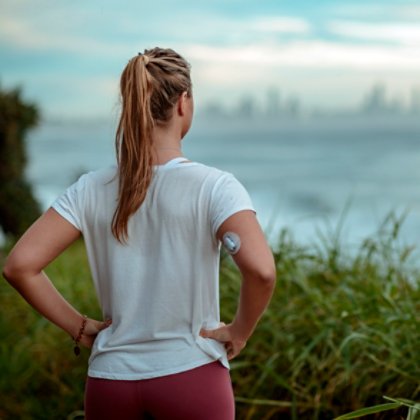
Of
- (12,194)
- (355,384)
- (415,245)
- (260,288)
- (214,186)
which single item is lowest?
(12,194)

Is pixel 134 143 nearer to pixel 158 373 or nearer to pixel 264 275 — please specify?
pixel 264 275

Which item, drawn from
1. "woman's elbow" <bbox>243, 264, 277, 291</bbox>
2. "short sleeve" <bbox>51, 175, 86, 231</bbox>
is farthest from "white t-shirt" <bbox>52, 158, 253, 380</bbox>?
"woman's elbow" <bbox>243, 264, 277, 291</bbox>

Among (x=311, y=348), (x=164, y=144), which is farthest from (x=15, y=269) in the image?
(x=311, y=348)

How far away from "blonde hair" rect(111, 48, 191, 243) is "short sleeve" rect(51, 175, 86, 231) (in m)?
0.11

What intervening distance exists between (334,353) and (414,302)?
51 centimetres

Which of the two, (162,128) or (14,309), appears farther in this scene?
(14,309)

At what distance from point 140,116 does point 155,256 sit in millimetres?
353

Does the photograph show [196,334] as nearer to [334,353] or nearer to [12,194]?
[334,353]

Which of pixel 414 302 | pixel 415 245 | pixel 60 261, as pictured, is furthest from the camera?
pixel 60 261

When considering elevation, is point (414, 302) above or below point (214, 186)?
below

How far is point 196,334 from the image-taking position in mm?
2375

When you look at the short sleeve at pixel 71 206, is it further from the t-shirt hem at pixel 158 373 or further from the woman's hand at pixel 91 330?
the t-shirt hem at pixel 158 373

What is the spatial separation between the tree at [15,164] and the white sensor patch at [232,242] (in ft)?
23.5

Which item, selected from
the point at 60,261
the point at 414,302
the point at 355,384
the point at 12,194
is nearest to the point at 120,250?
the point at 355,384
